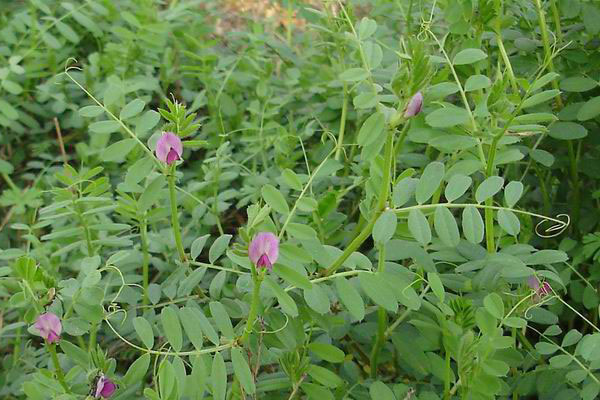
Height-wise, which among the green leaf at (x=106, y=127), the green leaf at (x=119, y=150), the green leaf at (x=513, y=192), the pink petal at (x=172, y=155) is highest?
the pink petal at (x=172, y=155)

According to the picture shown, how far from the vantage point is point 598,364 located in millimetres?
1164

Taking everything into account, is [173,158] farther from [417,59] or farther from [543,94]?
[543,94]

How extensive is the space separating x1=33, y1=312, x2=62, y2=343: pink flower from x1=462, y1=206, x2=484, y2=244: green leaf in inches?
22.0

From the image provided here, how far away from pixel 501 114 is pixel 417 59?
0.95 ft

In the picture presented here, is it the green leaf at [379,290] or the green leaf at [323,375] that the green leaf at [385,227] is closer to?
the green leaf at [379,290]

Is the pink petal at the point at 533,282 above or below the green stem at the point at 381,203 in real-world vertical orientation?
below

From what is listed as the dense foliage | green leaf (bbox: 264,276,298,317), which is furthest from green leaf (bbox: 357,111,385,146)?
green leaf (bbox: 264,276,298,317)

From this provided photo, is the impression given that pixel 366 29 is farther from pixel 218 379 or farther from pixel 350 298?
pixel 218 379

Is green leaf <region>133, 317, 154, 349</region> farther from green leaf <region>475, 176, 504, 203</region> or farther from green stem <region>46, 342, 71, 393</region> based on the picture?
green leaf <region>475, 176, 504, 203</region>

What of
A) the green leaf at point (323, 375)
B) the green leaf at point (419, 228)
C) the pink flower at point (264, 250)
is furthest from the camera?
the green leaf at point (323, 375)

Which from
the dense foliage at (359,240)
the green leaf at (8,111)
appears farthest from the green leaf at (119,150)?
the green leaf at (8,111)

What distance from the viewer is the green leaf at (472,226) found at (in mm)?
1161

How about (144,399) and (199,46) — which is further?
(199,46)

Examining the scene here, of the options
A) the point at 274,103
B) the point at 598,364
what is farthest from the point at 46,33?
the point at 598,364
